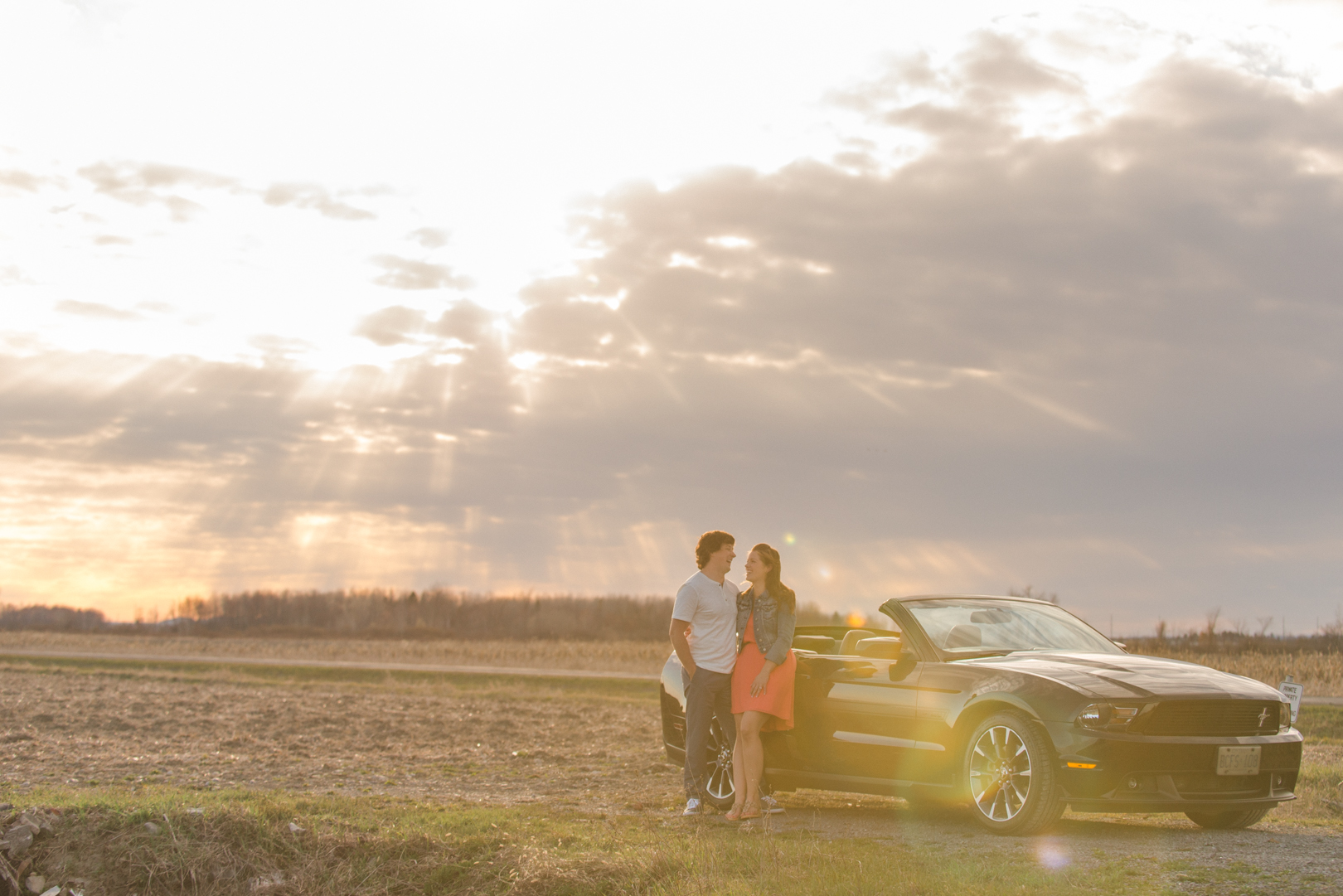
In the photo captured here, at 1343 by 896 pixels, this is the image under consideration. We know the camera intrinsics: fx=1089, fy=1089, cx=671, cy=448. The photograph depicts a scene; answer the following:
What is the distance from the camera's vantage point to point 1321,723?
23.0 m

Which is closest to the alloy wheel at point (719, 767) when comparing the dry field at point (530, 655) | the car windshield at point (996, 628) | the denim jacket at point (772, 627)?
the denim jacket at point (772, 627)

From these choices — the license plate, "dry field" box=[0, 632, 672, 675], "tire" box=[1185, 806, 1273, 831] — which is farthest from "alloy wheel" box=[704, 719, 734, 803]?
"dry field" box=[0, 632, 672, 675]

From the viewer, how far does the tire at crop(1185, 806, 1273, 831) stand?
332 inches

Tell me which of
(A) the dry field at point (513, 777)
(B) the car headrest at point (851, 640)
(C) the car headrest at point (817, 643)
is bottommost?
(A) the dry field at point (513, 777)

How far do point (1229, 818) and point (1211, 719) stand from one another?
1269mm

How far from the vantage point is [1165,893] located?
6.18 m

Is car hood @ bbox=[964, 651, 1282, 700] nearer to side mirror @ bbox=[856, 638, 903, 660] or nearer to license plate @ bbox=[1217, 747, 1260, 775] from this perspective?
license plate @ bbox=[1217, 747, 1260, 775]

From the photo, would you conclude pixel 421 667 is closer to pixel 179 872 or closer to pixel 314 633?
pixel 179 872

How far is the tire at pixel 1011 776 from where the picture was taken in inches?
301

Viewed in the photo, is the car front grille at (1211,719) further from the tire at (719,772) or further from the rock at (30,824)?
the rock at (30,824)

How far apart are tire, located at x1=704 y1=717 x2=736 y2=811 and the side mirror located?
1805 millimetres

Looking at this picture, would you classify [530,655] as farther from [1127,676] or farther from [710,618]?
[1127,676]

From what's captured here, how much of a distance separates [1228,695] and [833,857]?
312 centimetres

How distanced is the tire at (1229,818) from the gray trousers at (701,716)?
3.70m
